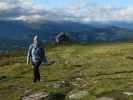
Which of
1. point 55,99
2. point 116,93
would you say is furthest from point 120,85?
point 55,99

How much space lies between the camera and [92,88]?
28.7m

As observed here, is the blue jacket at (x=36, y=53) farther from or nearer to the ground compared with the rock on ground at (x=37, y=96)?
farther from the ground

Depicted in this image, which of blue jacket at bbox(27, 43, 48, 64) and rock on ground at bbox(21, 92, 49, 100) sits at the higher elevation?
blue jacket at bbox(27, 43, 48, 64)

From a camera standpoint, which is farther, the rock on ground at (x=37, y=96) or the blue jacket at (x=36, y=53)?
the blue jacket at (x=36, y=53)

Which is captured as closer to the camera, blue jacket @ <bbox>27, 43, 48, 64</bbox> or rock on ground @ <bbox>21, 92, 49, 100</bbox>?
rock on ground @ <bbox>21, 92, 49, 100</bbox>

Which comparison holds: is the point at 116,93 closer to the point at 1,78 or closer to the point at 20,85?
the point at 20,85

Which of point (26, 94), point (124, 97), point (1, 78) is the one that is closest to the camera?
point (124, 97)

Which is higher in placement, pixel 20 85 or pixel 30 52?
pixel 30 52

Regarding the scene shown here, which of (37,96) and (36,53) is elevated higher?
(36,53)

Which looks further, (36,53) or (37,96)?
(36,53)

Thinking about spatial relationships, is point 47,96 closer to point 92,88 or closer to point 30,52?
point 92,88

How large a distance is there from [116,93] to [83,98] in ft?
6.75

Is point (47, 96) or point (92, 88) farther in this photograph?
point (92, 88)

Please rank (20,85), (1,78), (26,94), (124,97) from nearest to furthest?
(124,97), (26,94), (20,85), (1,78)
